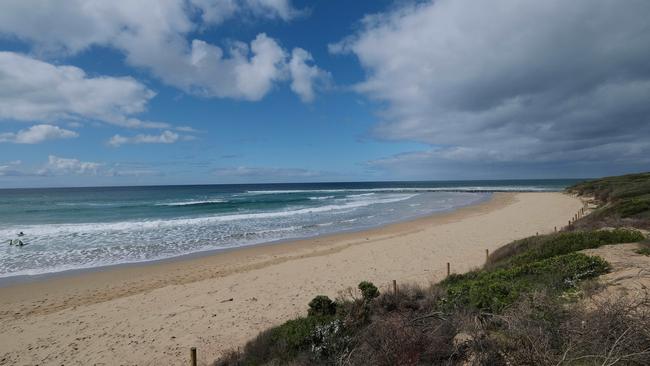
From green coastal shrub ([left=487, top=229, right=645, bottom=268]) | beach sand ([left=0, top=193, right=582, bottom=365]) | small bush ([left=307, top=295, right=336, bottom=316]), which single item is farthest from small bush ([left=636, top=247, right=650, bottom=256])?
small bush ([left=307, top=295, right=336, bottom=316])

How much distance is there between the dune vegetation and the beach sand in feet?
8.14

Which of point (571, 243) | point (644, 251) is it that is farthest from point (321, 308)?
point (644, 251)

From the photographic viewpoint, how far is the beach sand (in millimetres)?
7664

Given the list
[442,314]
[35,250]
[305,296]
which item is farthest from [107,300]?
[35,250]

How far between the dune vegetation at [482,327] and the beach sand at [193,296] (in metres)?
2.48

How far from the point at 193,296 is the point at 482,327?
9361 mm

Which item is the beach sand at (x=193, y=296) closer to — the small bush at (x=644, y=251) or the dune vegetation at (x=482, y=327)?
the dune vegetation at (x=482, y=327)

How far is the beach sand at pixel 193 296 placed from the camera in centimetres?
766

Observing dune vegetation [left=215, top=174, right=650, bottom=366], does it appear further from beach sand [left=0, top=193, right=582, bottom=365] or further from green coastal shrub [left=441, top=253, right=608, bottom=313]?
beach sand [left=0, top=193, right=582, bottom=365]

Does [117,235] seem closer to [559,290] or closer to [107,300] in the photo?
[107,300]

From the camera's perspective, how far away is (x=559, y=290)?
607 cm

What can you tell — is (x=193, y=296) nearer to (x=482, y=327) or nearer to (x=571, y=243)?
(x=482, y=327)

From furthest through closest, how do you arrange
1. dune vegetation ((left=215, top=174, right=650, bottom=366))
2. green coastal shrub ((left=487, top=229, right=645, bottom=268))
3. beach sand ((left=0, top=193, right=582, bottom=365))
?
1. green coastal shrub ((left=487, top=229, right=645, bottom=268))
2. beach sand ((left=0, top=193, right=582, bottom=365))
3. dune vegetation ((left=215, top=174, right=650, bottom=366))

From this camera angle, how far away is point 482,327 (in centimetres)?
455
